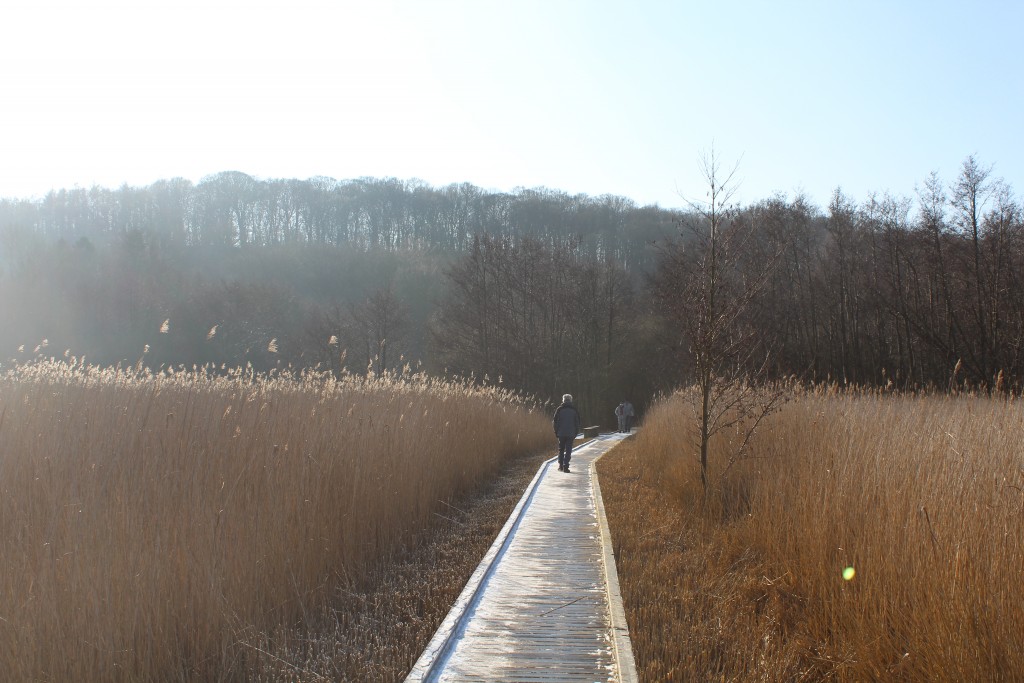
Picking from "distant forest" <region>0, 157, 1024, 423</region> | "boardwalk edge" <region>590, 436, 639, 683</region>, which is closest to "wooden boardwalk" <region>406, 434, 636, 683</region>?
"boardwalk edge" <region>590, 436, 639, 683</region>

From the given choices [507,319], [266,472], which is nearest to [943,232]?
[507,319]

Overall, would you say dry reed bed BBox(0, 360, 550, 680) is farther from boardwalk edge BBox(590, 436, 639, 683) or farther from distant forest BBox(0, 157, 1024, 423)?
distant forest BBox(0, 157, 1024, 423)

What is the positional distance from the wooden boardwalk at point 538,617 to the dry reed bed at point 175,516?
1.43 meters

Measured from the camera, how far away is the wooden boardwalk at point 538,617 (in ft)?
14.7

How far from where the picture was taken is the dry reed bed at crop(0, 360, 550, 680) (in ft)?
14.9

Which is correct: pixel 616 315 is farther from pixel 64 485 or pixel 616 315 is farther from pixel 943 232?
pixel 64 485

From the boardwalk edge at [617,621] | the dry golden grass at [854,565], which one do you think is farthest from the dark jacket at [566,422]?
the boardwalk edge at [617,621]

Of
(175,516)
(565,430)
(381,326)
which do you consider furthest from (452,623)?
(381,326)

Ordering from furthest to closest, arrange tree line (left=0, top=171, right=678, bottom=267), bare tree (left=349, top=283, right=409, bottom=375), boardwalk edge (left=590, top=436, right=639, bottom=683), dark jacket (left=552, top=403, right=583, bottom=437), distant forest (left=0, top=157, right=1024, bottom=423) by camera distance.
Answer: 1. tree line (left=0, top=171, right=678, bottom=267)
2. bare tree (left=349, top=283, right=409, bottom=375)
3. distant forest (left=0, top=157, right=1024, bottom=423)
4. dark jacket (left=552, top=403, right=583, bottom=437)
5. boardwalk edge (left=590, top=436, right=639, bottom=683)

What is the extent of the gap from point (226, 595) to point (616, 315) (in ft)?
137

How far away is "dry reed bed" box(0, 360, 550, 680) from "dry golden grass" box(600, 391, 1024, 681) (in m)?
2.96

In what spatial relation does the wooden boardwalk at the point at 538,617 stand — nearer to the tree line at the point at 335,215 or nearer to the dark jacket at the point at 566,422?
the dark jacket at the point at 566,422

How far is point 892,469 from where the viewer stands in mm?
5812

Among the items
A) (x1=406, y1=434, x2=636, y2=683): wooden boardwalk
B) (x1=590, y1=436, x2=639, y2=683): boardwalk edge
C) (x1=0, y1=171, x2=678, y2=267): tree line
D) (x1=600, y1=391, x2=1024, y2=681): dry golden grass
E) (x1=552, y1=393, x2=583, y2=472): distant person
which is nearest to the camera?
(x1=600, y1=391, x2=1024, y2=681): dry golden grass
